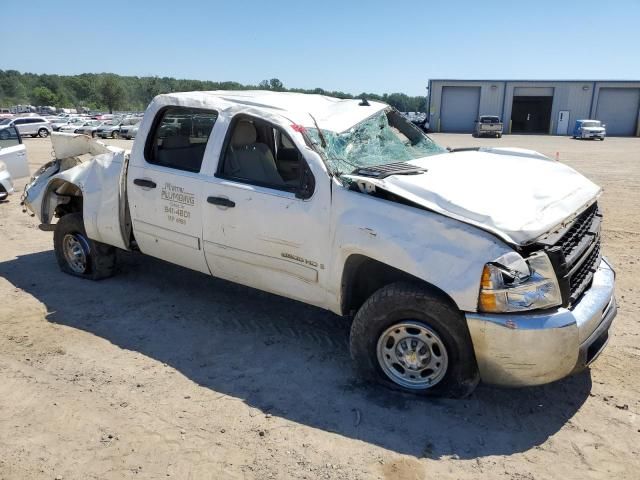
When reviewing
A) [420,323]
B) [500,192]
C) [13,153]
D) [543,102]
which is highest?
[500,192]

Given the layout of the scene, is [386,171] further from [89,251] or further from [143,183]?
[89,251]

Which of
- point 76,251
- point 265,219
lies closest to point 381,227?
point 265,219

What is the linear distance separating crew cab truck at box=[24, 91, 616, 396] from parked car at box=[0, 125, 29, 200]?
6.36m

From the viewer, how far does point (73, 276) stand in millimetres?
5883

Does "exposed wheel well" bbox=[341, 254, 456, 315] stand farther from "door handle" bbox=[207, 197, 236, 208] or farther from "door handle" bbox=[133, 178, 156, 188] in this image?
"door handle" bbox=[133, 178, 156, 188]

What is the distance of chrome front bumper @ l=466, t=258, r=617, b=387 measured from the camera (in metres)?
2.95

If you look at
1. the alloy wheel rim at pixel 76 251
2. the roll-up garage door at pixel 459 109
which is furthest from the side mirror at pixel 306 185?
the roll-up garage door at pixel 459 109

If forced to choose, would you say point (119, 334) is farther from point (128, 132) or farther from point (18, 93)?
point (18, 93)

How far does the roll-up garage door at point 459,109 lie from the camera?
175ft

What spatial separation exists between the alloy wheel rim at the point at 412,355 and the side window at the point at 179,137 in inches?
87.0

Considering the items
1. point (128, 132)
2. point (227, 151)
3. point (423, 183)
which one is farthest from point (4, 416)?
point (128, 132)

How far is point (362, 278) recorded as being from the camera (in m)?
3.79

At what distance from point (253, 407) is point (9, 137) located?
10396 millimetres

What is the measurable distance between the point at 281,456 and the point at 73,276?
3.99 metres
